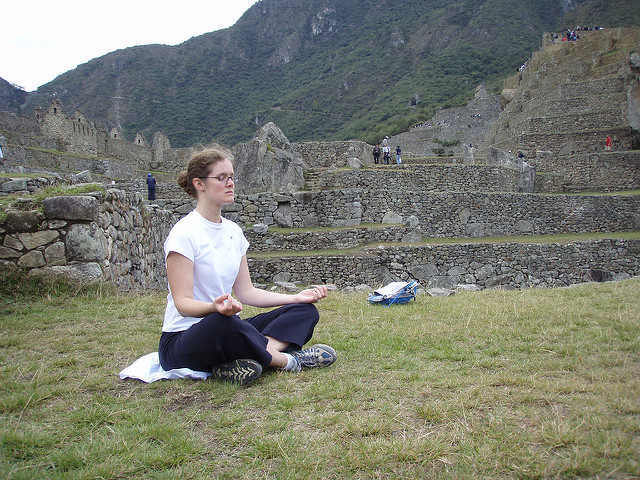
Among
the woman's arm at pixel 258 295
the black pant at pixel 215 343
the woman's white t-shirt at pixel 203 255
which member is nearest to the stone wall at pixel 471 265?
the woman's arm at pixel 258 295

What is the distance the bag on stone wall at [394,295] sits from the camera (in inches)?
258

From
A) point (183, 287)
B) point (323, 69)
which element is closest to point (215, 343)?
point (183, 287)

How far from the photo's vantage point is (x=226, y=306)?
8.87 feet

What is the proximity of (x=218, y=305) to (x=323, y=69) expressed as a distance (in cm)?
7798

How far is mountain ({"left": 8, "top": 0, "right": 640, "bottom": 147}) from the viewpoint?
5638 cm

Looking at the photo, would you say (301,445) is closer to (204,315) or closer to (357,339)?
(204,315)

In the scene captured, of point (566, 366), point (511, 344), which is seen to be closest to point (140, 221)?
point (511, 344)

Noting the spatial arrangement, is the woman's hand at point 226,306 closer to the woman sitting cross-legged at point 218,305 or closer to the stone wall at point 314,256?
the woman sitting cross-legged at point 218,305

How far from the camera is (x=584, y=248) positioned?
49.4ft

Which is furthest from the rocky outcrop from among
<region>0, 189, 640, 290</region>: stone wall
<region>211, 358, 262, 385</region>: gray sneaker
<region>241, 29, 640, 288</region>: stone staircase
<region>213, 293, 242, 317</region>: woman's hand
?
<region>213, 293, 242, 317</region>: woman's hand

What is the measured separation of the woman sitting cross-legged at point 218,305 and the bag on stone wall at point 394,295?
10.5ft

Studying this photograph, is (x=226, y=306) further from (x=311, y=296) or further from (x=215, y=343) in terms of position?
(x=311, y=296)

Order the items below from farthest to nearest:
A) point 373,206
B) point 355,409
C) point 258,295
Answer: point 373,206, point 258,295, point 355,409

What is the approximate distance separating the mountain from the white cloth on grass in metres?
39.9
